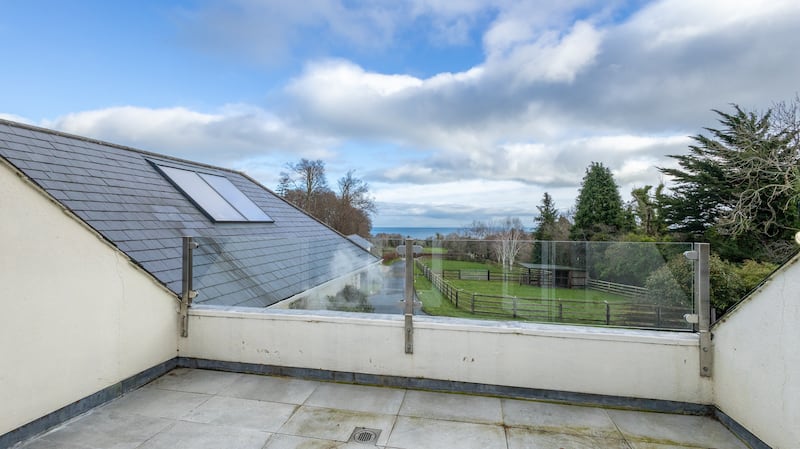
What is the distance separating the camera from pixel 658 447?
200cm

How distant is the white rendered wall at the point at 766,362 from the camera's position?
1.72 meters

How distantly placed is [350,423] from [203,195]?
6556 mm

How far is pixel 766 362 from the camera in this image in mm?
1894

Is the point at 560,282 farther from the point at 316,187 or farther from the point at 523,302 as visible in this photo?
the point at 316,187

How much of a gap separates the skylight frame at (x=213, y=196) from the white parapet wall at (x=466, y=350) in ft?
13.4

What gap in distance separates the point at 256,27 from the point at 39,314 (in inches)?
267

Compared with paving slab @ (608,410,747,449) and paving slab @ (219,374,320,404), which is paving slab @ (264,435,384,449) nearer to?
paving slab @ (219,374,320,404)

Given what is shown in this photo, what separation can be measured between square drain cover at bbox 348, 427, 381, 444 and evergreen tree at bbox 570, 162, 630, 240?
2001 cm

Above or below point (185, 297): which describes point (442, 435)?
below

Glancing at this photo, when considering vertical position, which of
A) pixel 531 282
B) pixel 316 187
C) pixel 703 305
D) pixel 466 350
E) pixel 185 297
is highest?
pixel 316 187

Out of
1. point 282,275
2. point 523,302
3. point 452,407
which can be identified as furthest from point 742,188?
point 282,275

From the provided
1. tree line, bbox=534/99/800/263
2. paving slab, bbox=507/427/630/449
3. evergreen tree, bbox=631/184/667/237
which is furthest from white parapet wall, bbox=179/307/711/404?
evergreen tree, bbox=631/184/667/237

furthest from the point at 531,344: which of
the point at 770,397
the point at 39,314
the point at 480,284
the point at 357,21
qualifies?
the point at 357,21

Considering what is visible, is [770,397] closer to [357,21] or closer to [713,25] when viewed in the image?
[357,21]
